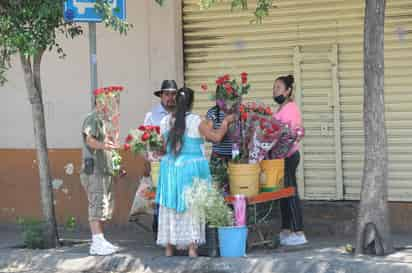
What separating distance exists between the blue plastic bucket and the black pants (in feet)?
2.54

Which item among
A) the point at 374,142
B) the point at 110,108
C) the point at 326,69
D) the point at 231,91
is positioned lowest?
the point at 374,142

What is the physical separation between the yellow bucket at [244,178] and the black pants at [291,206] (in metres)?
0.59

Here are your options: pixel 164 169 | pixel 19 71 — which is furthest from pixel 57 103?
pixel 164 169

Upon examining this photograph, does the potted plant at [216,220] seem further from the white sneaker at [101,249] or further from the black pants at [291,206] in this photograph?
the white sneaker at [101,249]

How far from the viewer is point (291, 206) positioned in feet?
28.2

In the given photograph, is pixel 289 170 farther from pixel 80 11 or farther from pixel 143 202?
pixel 80 11

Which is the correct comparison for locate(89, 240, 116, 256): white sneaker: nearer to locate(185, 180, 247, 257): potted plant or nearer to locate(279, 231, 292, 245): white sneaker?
locate(185, 180, 247, 257): potted plant

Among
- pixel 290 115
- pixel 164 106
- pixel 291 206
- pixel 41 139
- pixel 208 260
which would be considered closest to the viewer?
pixel 208 260

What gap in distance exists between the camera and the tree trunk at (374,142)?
7598mm

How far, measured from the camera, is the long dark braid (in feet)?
25.7

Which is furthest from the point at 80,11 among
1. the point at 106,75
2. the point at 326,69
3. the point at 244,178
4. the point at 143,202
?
the point at 326,69

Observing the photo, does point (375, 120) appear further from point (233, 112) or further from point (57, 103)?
point (57, 103)

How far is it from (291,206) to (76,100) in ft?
12.0

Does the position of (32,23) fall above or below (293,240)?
above
